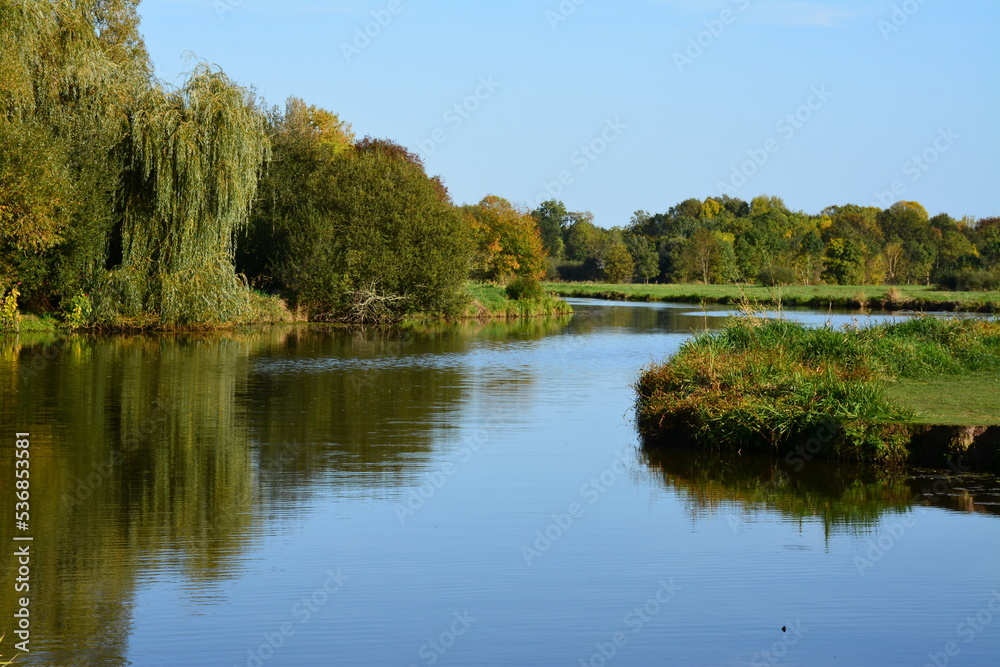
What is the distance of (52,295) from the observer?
3566 cm

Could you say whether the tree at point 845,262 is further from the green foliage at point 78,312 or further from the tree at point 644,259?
the green foliage at point 78,312

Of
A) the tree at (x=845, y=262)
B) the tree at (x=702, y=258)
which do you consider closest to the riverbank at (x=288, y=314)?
the tree at (x=845, y=262)

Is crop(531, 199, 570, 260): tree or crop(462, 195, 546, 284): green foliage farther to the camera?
crop(531, 199, 570, 260): tree

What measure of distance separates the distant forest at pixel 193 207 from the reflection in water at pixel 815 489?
Answer: 6779 mm

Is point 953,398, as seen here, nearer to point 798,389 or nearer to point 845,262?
point 798,389

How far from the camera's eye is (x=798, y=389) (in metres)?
14.4

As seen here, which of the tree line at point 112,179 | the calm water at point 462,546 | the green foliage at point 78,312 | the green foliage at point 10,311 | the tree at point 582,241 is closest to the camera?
the calm water at point 462,546

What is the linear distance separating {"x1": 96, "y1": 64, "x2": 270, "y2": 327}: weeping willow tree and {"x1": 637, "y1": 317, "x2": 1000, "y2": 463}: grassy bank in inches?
803

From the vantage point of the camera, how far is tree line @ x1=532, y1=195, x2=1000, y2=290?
9562 centimetres

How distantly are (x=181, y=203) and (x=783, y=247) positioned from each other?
85917 millimetres

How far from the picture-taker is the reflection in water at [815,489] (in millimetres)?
11383

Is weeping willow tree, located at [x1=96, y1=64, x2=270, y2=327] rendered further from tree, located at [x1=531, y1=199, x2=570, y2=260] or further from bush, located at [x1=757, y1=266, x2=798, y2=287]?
tree, located at [x1=531, y1=199, x2=570, y2=260]

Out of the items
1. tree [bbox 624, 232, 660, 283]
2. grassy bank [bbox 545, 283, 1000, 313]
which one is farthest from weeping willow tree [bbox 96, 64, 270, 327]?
tree [bbox 624, 232, 660, 283]

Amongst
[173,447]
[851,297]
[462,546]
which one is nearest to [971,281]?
[851,297]
